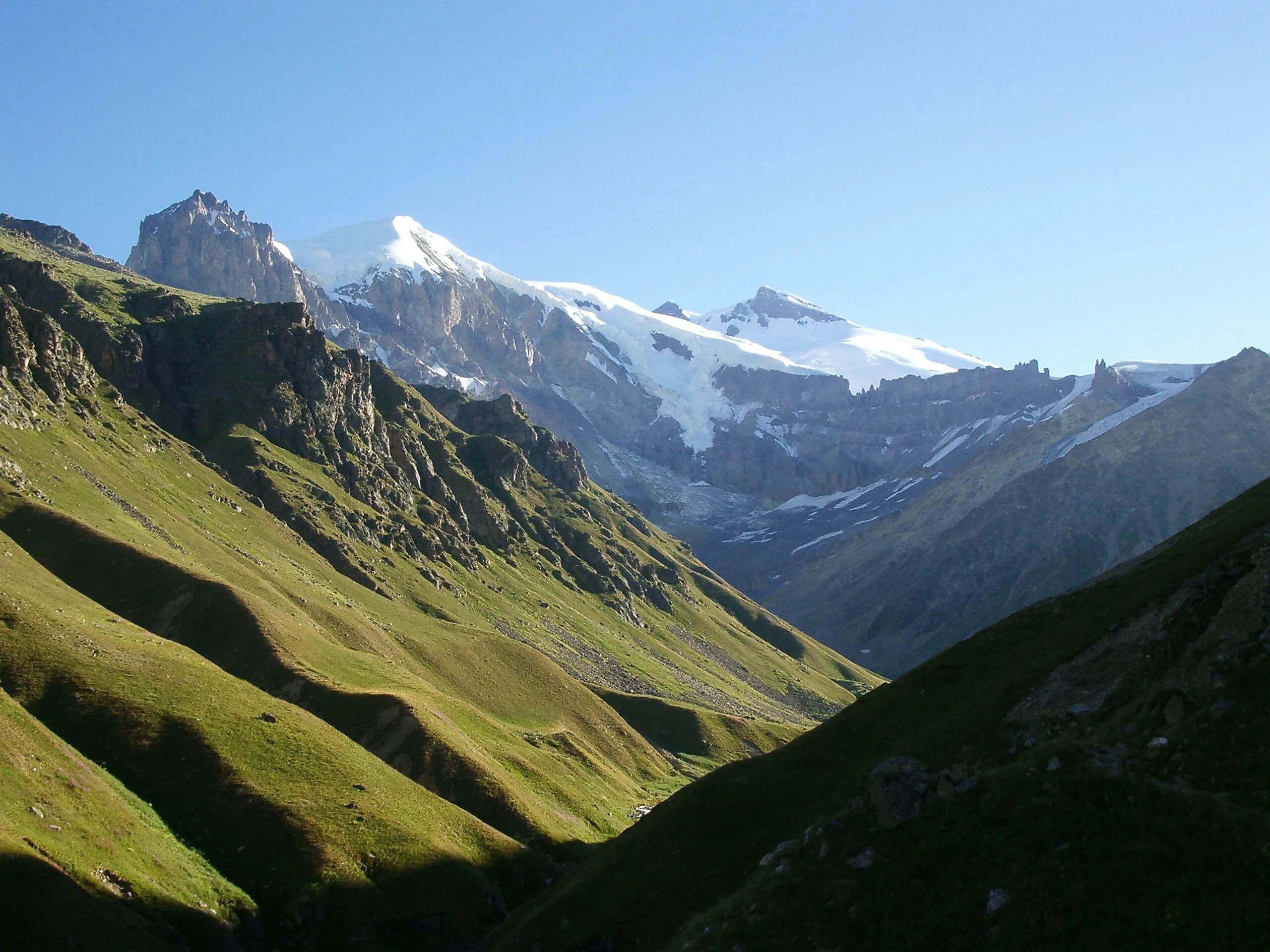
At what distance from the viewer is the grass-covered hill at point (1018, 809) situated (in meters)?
26.4

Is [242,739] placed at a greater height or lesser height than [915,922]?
lesser

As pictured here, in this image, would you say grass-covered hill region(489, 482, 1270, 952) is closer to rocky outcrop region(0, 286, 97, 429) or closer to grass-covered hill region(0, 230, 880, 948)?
grass-covered hill region(0, 230, 880, 948)

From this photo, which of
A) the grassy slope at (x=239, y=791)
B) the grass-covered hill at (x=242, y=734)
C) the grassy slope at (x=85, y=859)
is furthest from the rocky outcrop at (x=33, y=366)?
the grassy slope at (x=85, y=859)

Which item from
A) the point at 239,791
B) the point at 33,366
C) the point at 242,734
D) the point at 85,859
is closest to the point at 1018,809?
the point at 85,859

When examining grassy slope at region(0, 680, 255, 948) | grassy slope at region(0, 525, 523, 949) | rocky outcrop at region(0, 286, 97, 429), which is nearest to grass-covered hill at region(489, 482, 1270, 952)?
grassy slope at region(0, 525, 523, 949)

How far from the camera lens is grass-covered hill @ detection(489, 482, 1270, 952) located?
2638cm

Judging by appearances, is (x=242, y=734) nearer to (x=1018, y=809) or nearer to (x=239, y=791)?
(x=239, y=791)

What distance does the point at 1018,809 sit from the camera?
31.1 meters

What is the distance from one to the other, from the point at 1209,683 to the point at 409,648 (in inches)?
4512

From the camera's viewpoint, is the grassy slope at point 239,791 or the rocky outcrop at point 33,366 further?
the rocky outcrop at point 33,366

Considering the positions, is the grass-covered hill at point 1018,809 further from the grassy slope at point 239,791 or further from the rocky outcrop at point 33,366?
the rocky outcrop at point 33,366

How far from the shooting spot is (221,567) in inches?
5128

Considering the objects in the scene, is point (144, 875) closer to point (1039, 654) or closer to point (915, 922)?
point (915, 922)

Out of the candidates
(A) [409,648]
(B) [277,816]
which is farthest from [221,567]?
(B) [277,816]
